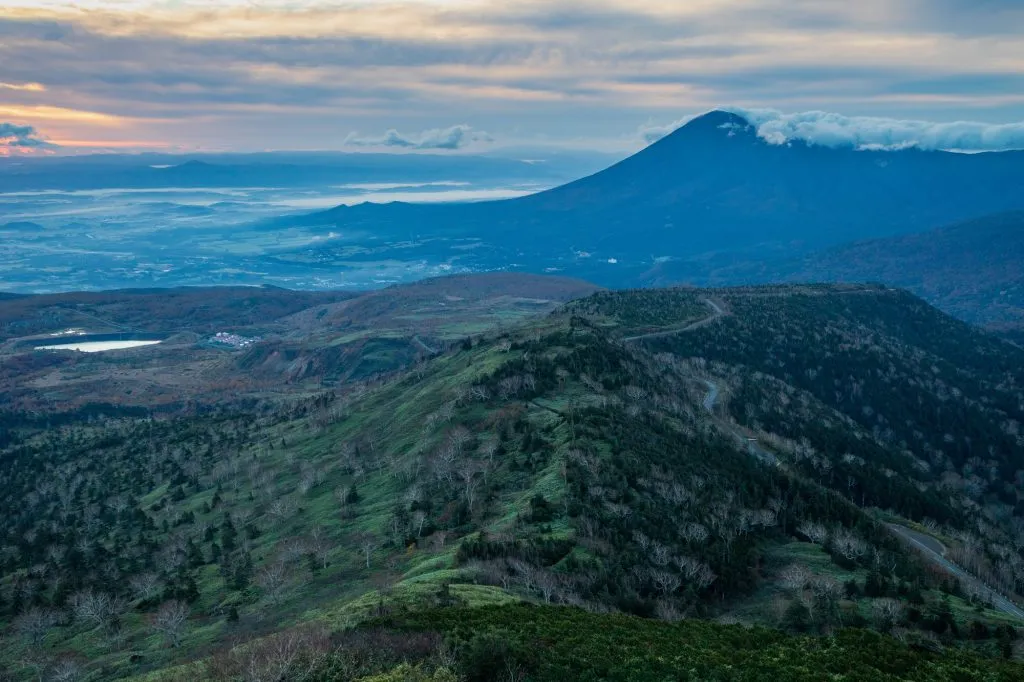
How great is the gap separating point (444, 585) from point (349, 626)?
21.4 feet

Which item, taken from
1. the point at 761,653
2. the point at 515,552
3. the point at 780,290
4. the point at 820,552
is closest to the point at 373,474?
the point at 515,552

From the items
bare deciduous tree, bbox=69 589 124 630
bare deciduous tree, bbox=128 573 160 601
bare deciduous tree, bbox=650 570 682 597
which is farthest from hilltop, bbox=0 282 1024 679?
bare deciduous tree, bbox=69 589 124 630

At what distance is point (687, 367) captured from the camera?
11919 centimetres

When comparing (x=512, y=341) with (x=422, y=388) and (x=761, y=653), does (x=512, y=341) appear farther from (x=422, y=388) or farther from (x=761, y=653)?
(x=761, y=653)

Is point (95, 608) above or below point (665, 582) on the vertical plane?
below

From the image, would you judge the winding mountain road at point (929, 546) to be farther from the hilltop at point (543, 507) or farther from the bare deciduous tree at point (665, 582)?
the bare deciduous tree at point (665, 582)

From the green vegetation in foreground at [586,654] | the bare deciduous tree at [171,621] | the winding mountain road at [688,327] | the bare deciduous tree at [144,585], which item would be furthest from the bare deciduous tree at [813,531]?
the winding mountain road at [688,327]

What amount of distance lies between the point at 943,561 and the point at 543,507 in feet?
98.6

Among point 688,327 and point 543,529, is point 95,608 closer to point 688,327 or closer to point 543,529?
point 543,529

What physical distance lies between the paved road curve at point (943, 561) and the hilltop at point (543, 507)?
58cm

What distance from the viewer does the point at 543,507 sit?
173ft

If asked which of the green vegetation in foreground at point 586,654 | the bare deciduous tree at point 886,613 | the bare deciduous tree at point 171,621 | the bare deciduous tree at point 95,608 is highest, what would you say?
the green vegetation in foreground at point 586,654

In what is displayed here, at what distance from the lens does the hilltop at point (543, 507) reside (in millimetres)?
42969

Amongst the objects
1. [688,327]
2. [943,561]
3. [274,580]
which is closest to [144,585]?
[274,580]
